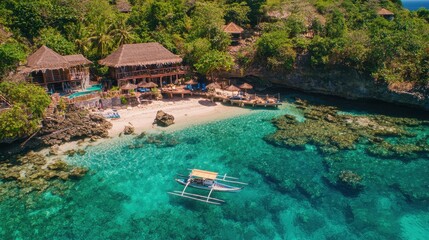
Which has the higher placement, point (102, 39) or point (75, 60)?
point (102, 39)

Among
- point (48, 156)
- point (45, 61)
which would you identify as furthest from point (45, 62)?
point (48, 156)

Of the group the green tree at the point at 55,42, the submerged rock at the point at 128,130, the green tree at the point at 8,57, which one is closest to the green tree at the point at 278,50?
the submerged rock at the point at 128,130

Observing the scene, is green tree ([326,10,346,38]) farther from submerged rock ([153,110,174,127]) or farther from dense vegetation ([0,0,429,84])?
submerged rock ([153,110,174,127])

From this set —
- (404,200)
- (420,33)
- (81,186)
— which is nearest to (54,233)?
(81,186)

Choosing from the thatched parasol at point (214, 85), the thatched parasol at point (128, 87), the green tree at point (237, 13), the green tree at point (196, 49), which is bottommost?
the thatched parasol at point (214, 85)

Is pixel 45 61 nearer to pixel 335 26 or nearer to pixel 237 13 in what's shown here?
pixel 237 13

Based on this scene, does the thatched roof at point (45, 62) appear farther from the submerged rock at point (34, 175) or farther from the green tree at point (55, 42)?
the submerged rock at point (34, 175)
